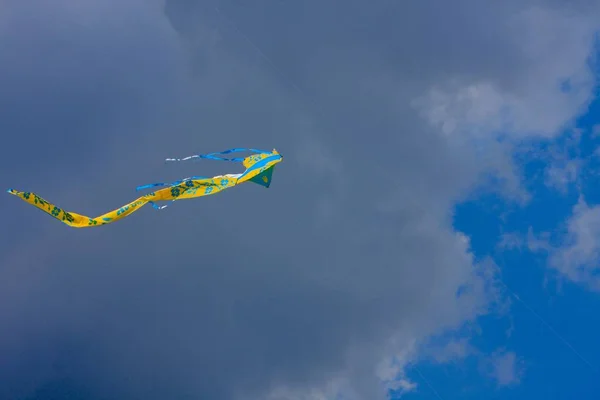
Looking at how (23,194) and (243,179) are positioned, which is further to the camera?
(243,179)

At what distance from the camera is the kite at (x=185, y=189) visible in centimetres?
6284

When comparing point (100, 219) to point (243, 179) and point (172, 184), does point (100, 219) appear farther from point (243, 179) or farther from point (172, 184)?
point (243, 179)

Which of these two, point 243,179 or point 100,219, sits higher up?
point 243,179

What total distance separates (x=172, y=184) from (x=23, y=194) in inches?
542

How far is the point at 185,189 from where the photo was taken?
68.1 metres

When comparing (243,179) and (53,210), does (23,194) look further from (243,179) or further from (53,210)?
(243,179)

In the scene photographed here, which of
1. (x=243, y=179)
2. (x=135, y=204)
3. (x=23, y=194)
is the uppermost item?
(x=243, y=179)

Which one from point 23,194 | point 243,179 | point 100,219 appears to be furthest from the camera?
point 243,179

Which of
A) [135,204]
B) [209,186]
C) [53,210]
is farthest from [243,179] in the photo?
[53,210]

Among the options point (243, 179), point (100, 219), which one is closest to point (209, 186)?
point (243, 179)

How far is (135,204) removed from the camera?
65375mm

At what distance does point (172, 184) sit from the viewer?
6606 centimetres

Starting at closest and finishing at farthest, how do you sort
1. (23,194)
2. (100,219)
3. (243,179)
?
1. (23,194)
2. (100,219)
3. (243,179)

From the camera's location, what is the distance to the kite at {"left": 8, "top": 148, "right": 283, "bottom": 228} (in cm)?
6284
